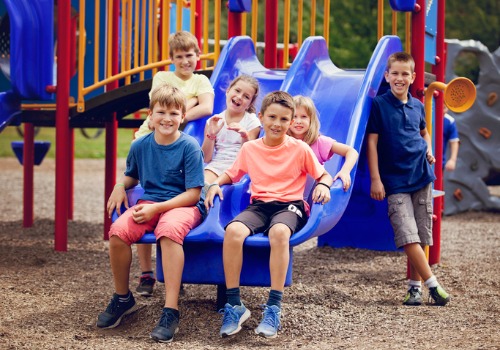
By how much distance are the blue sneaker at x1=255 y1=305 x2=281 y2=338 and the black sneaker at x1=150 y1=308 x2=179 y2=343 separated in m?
0.41

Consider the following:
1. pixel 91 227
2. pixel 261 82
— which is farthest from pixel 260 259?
pixel 91 227

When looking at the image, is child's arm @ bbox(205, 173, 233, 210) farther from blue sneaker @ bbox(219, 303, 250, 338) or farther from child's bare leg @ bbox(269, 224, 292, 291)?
blue sneaker @ bbox(219, 303, 250, 338)

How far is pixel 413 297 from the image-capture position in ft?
16.9

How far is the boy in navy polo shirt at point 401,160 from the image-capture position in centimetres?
523

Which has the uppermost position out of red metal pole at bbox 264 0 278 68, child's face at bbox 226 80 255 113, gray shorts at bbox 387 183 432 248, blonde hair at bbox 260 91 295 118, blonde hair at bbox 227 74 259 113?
red metal pole at bbox 264 0 278 68

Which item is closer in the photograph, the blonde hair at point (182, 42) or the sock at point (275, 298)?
the sock at point (275, 298)

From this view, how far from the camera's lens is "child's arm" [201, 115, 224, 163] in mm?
5117

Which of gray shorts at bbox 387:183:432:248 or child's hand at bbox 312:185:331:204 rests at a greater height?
child's hand at bbox 312:185:331:204

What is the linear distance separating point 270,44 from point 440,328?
346 cm

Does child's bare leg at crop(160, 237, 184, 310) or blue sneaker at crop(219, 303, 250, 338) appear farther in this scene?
child's bare leg at crop(160, 237, 184, 310)

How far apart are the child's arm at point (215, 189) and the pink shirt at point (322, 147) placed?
1.87 feet

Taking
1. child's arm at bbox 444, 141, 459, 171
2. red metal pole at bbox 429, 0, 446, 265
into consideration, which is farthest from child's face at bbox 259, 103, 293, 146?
child's arm at bbox 444, 141, 459, 171

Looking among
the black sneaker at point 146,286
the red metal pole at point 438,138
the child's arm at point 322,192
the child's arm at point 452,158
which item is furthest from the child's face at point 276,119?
the child's arm at point 452,158

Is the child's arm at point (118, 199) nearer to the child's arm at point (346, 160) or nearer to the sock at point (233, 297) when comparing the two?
the sock at point (233, 297)
